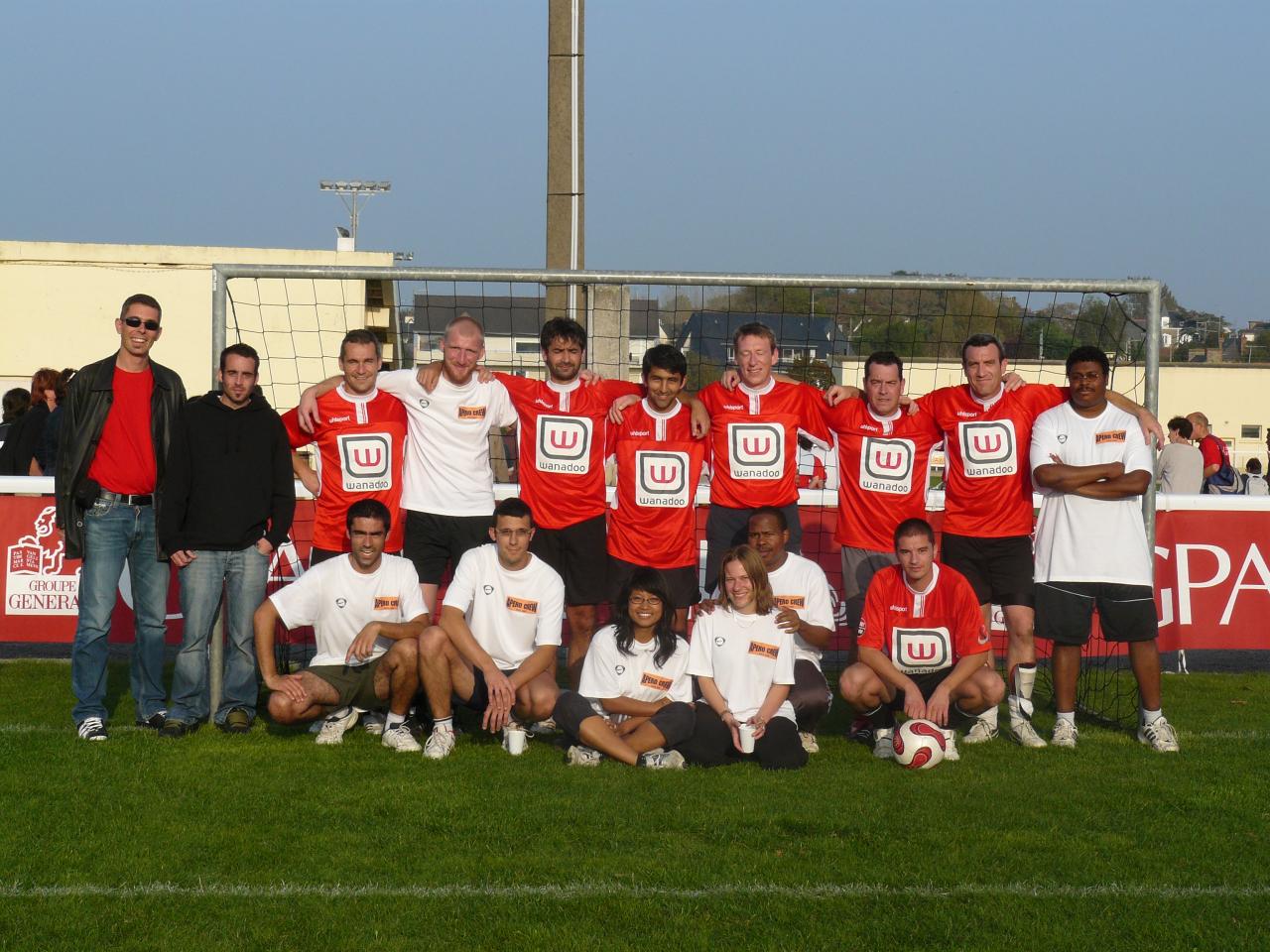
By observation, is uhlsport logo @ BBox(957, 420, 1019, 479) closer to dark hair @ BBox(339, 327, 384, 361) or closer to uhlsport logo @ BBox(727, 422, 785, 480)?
uhlsport logo @ BBox(727, 422, 785, 480)

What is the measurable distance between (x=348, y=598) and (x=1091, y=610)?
13.0 ft

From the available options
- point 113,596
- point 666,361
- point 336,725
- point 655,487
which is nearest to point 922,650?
point 655,487

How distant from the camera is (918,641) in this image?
22.6 feet

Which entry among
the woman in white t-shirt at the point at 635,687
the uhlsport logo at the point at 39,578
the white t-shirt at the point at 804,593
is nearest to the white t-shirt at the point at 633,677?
the woman in white t-shirt at the point at 635,687

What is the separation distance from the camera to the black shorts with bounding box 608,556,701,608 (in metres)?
7.24

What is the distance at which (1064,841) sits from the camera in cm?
510

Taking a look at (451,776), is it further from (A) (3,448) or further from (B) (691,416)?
(A) (3,448)

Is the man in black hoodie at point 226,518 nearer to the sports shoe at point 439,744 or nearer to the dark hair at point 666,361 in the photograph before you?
the sports shoe at point 439,744

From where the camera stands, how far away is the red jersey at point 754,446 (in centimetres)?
733

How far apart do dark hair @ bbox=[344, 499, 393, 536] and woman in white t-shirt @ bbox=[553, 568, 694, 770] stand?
1.28m

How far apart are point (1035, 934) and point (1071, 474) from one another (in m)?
3.22

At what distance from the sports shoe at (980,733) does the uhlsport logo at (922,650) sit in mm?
436

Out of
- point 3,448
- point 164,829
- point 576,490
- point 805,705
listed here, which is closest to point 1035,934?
point 805,705

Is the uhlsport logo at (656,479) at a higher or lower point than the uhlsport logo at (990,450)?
lower
